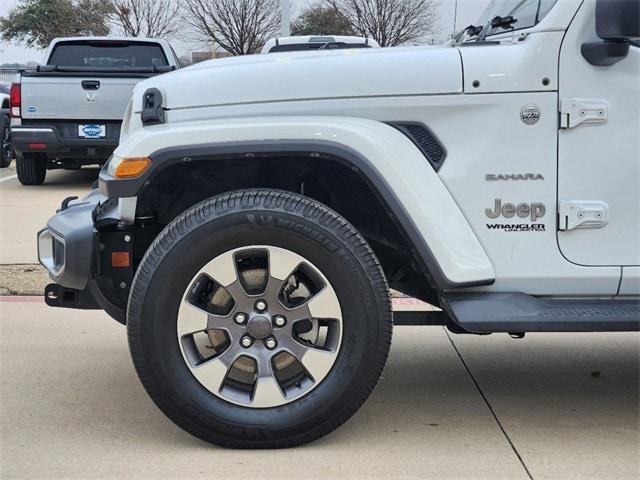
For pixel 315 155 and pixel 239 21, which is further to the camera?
pixel 239 21

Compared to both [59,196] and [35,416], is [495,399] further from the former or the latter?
[59,196]

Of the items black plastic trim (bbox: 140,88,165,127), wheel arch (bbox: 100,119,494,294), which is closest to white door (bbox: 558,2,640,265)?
wheel arch (bbox: 100,119,494,294)

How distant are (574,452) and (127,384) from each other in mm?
2205

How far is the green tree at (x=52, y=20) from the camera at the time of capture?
109ft

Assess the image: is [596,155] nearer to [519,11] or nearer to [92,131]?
[519,11]

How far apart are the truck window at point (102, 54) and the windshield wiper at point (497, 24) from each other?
27.0 feet

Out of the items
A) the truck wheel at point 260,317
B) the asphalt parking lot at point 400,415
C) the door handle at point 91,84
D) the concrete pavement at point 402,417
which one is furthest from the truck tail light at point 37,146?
the truck wheel at point 260,317

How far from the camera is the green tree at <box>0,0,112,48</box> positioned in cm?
3325

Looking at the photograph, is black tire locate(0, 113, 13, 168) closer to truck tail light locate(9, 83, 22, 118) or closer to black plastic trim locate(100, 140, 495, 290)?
truck tail light locate(9, 83, 22, 118)

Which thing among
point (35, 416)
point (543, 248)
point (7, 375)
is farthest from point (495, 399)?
point (7, 375)

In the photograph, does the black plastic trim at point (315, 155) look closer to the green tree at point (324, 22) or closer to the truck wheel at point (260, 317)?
the truck wheel at point (260, 317)

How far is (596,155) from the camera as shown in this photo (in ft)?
10.6

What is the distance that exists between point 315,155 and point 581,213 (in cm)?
106

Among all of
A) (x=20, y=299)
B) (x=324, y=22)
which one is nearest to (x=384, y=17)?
(x=324, y=22)
